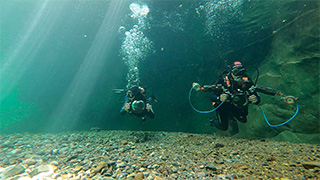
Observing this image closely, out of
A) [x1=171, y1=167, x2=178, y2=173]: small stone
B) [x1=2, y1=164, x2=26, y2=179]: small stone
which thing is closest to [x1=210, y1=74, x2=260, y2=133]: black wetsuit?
[x1=171, y1=167, x2=178, y2=173]: small stone

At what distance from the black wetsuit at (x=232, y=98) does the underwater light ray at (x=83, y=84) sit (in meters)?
10.3

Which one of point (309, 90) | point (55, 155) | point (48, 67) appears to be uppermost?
point (309, 90)

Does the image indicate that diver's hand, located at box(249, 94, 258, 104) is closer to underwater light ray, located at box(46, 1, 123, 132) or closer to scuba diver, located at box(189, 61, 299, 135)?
scuba diver, located at box(189, 61, 299, 135)

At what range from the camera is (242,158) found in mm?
2662

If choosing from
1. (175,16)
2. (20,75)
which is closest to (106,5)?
(175,16)

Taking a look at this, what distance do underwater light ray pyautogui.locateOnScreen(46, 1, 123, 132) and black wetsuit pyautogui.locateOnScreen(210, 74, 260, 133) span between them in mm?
10298

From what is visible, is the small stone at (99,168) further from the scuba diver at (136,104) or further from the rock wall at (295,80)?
the rock wall at (295,80)

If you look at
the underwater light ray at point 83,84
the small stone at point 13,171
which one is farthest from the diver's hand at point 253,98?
the underwater light ray at point 83,84

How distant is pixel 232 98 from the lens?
4.55 m

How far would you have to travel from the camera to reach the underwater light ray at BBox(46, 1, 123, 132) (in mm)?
13117

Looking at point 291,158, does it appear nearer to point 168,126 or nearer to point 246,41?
point 246,41

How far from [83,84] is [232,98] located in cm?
1488

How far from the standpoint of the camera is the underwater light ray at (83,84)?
13.1 m

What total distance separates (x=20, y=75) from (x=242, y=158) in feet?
85.5
